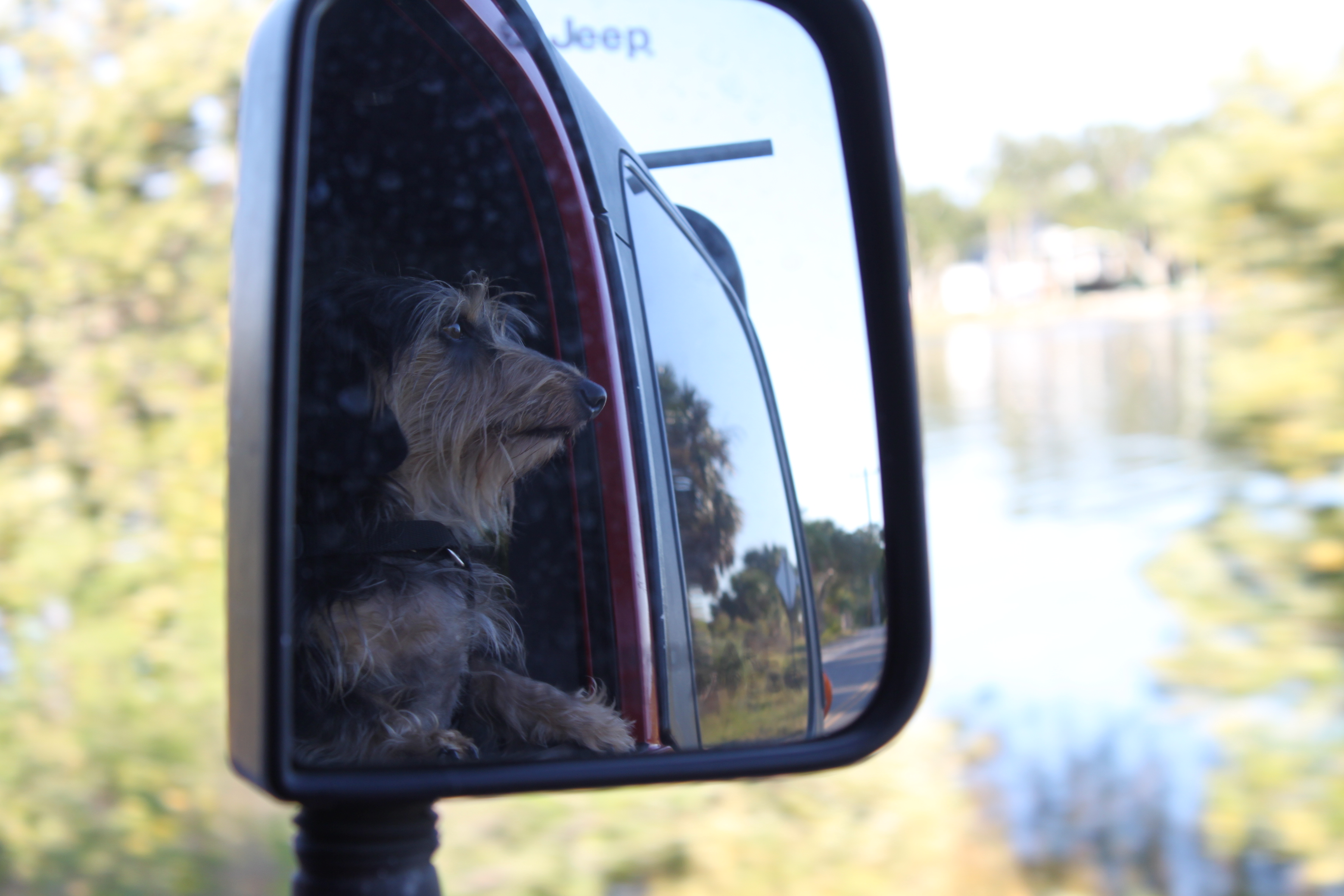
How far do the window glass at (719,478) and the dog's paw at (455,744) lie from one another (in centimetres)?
46

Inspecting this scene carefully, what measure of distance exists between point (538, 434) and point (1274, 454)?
4694mm

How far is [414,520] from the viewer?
1350 millimetres

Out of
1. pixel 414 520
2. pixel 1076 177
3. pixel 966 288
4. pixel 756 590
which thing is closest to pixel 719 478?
→ pixel 756 590

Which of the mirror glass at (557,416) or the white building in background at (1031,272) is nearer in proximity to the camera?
the mirror glass at (557,416)

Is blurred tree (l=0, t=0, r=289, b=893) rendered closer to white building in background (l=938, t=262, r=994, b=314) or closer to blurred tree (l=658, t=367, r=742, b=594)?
blurred tree (l=658, t=367, r=742, b=594)

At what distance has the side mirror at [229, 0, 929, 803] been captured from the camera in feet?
4.26

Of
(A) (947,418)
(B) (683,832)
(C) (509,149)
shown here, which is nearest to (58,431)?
(B) (683,832)

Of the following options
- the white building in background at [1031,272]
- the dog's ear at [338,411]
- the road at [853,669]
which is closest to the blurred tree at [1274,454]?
the road at [853,669]

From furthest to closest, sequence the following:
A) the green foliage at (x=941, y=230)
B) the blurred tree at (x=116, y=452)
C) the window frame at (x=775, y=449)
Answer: the green foliage at (x=941, y=230)
the blurred tree at (x=116, y=452)
the window frame at (x=775, y=449)

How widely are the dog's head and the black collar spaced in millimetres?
19

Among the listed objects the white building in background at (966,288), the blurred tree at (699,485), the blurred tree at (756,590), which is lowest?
the blurred tree at (756,590)

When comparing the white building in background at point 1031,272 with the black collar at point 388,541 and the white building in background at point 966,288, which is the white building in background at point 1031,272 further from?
the black collar at point 388,541

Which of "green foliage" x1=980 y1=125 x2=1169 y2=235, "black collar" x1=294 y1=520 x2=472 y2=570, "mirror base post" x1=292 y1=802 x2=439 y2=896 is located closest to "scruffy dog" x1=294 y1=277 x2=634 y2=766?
"black collar" x1=294 y1=520 x2=472 y2=570

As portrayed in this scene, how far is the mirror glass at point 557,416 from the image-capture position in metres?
1.36
